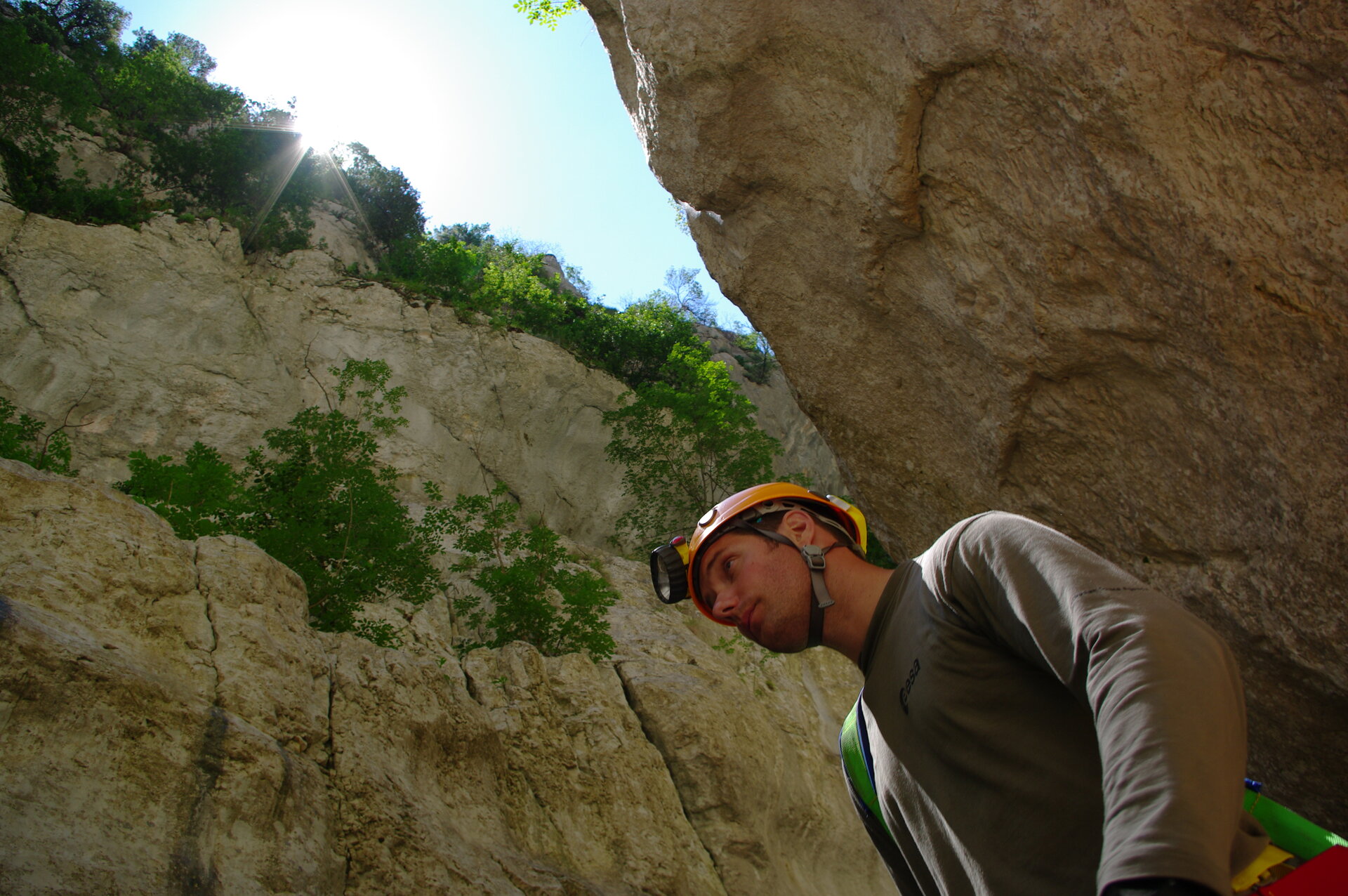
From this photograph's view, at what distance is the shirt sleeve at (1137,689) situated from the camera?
3.53ft

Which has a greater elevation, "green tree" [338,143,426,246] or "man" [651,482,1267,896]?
"green tree" [338,143,426,246]

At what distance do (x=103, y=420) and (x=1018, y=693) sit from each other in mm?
17576

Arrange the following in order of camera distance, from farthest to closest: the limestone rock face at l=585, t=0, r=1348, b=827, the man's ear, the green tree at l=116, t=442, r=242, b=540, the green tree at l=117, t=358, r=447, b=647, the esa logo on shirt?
the green tree at l=117, t=358, r=447, b=647, the green tree at l=116, t=442, r=242, b=540, the limestone rock face at l=585, t=0, r=1348, b=827, the man's ear, the esa logo on shirt

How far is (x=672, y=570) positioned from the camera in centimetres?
267

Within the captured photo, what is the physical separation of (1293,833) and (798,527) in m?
1.28

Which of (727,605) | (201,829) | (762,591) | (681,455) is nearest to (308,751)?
(201,829)

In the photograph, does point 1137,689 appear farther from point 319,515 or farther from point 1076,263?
point 319,515

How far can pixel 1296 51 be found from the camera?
311 centimetres

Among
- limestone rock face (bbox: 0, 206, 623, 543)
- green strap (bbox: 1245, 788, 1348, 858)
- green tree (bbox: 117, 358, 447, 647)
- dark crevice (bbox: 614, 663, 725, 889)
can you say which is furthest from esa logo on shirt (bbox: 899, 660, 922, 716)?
limestone rock face (bbox: 0, 206, 623, 543)

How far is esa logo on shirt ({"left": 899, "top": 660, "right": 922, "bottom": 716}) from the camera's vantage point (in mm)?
1811

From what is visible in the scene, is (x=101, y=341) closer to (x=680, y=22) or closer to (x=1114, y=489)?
(x=680, y=22)

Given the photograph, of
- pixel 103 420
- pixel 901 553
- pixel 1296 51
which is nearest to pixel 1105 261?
pixel 1296 51

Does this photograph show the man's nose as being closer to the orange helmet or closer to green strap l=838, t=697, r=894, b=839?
the orange helmet

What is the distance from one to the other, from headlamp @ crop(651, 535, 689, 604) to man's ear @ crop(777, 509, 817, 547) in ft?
1.29
